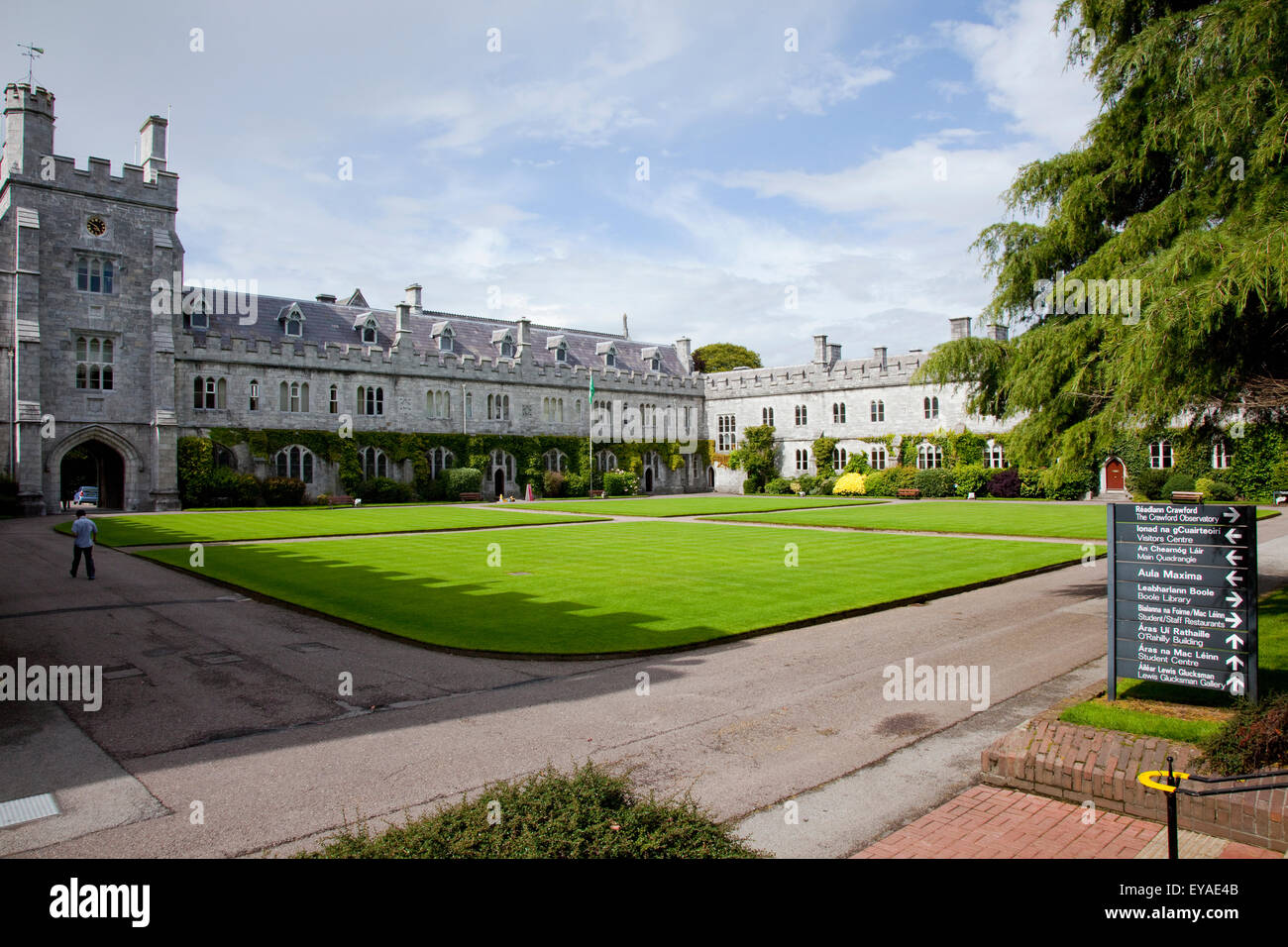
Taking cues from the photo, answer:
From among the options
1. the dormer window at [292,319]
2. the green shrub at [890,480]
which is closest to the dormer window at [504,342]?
the dormer window at [292,319]

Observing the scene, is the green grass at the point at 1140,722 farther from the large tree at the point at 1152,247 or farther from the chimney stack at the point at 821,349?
the chimney stack at the point at 821,349

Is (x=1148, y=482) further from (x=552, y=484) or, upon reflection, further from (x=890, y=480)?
(x=552, y=484)

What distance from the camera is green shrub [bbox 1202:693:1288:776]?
524 centimetres

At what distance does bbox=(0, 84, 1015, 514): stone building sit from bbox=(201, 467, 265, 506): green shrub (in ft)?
5.09

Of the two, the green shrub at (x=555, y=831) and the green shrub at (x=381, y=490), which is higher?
the green shrub at (x=381, y=490)

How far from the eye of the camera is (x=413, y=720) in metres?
7.20

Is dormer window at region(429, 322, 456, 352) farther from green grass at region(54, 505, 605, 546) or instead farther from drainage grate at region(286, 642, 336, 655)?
drainage grate at region(286, 642, 336, 655)

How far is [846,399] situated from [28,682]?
5119 centimetres

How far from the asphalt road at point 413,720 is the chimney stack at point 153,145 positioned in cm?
3385

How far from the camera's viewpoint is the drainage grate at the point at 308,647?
9.99 m

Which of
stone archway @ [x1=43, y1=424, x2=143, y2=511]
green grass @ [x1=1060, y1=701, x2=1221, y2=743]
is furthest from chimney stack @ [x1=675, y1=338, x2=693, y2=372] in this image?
green grass @ [x1=1060, y1=701, x2=1221, y2=743]
